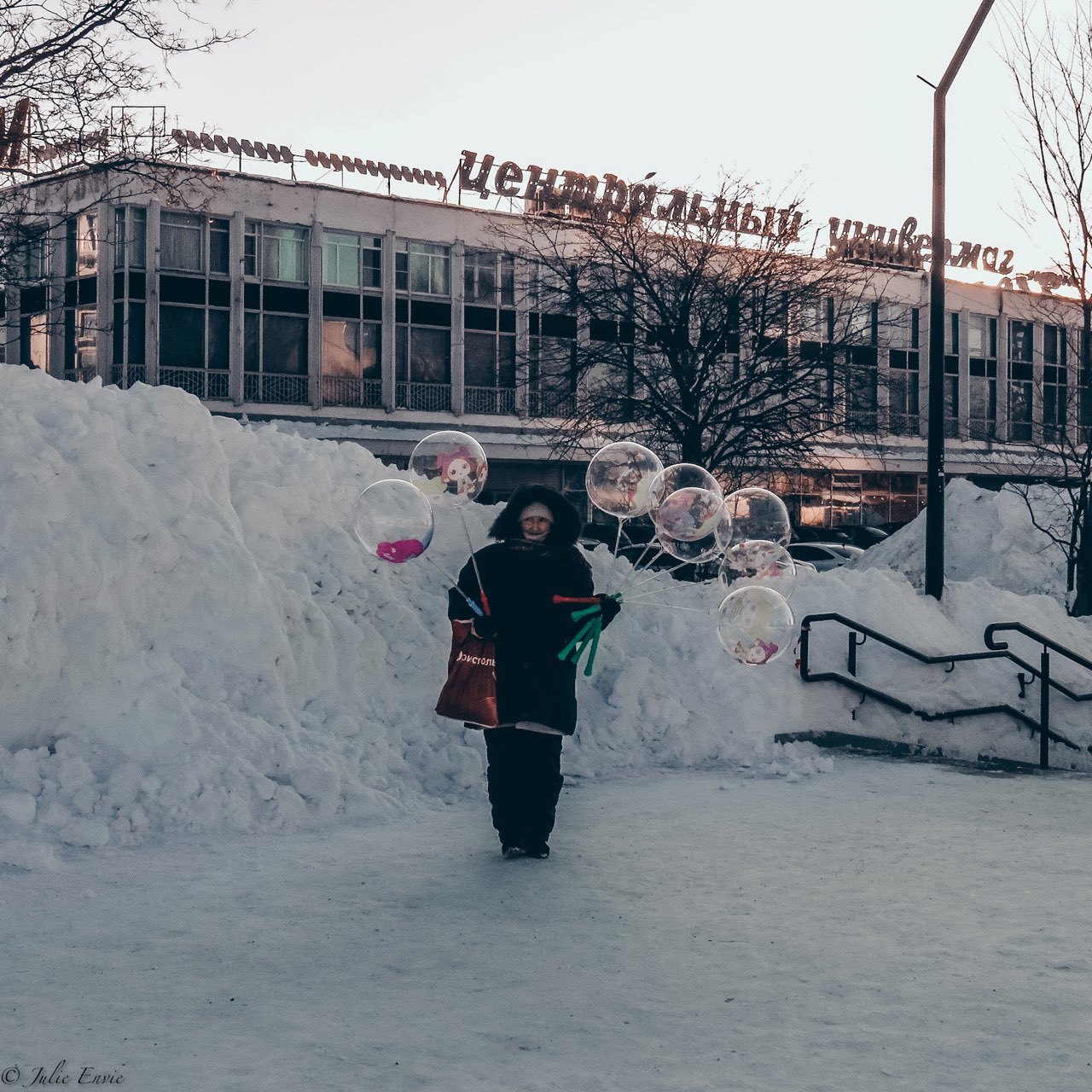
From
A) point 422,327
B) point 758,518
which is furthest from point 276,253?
point 758,518

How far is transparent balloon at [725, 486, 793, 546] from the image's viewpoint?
29.8ft

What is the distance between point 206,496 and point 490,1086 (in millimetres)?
6536

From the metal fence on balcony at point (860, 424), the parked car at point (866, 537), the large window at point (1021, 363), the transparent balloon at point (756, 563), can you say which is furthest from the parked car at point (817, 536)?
the transparent balloon at point (756, 563)

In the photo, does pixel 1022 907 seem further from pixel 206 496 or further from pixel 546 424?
pixel 546 424

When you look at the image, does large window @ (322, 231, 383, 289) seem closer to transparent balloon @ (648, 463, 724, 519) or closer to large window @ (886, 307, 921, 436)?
large window @ (886, 307, 921, 436)

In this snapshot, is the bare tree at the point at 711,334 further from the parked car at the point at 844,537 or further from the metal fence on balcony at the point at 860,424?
the parked car at the point at 844,537

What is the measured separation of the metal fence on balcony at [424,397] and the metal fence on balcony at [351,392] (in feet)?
1.97

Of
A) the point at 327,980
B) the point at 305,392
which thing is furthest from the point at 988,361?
the point at 327,980

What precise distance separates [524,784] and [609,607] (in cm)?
102

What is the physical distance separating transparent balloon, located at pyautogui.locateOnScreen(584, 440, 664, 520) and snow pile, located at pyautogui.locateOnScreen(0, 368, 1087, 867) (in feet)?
6.70

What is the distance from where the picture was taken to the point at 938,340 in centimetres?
1289

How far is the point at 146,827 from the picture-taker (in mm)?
7055

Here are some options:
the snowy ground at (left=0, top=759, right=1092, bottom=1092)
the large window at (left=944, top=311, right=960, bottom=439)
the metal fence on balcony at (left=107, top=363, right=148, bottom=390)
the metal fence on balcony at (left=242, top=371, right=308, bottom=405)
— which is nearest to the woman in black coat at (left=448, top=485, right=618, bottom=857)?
the snowy ground at (left=0, top=759, right=1092, bottom=1092)

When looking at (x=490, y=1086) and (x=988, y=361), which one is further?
(x=988, y=361)
